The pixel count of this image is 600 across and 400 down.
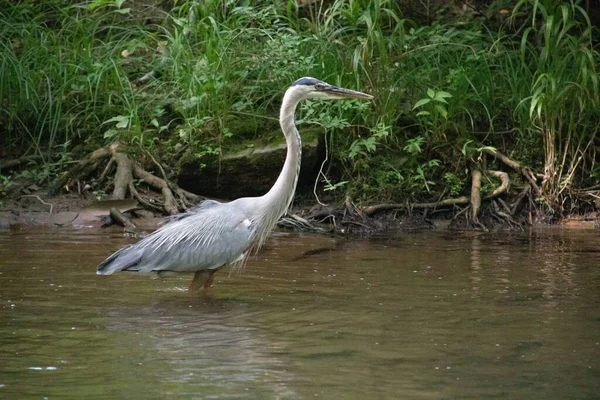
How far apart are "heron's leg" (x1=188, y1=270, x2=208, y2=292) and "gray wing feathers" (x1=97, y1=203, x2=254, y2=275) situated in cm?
8

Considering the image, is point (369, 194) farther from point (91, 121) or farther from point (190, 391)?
point (190, 391)

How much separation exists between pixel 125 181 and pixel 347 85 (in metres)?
2.23

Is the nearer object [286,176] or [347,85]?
[286,176]

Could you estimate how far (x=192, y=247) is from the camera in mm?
6988

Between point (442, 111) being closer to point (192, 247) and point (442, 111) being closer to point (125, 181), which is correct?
point (125, 181)

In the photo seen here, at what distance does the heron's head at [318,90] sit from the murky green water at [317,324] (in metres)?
1.21

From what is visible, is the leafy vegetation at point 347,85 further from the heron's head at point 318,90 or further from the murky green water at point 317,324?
the heron's head at point 318,90

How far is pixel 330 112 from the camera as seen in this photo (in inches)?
387

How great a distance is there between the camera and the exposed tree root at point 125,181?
9.48m

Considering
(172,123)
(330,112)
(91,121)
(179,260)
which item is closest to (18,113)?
(91,121)

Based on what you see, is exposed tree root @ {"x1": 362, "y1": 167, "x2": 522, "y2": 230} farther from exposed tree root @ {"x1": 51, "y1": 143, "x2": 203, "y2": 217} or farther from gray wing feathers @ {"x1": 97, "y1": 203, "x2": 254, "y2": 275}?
gray wing feathers @ {"x1": 97, "y1": 203, "x2": 254, "y2": 275}

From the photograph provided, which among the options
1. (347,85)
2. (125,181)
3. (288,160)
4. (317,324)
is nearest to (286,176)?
(288,160)

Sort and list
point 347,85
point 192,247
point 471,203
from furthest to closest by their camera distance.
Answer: point 347,85, point 471,203, point 192,247

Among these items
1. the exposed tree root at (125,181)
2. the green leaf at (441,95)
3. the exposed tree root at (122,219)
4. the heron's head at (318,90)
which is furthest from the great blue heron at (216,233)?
the exposed tree root at (125,181)
